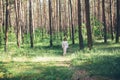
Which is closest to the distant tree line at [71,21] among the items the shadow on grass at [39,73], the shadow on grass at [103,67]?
the shadow on grass at [103,67]

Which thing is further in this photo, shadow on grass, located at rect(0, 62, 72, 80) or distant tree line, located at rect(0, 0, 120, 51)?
distant tree line, located at rect(0, 0, 120, 51)

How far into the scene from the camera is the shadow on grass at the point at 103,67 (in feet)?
50.7

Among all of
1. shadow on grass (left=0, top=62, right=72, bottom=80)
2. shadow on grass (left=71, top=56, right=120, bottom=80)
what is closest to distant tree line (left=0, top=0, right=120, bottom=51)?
shadow on grass (left=71, top=56, right=120, bottom=80)

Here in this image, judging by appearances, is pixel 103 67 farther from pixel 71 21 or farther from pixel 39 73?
pixel 71 21

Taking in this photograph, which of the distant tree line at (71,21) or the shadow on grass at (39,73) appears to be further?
the distant tree line at (71,21)

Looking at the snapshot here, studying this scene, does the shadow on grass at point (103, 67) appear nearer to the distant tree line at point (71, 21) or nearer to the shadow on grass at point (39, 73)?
the shadow on grass at point (39, 73)

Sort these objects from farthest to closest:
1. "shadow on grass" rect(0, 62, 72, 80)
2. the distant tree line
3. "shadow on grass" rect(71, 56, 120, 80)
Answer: the distant tree line
"shadow on grass" rect(71, 56, 120, 80)
"shadow on grass" rect(0, 62, 72, 80)

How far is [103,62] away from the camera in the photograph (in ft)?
59.2

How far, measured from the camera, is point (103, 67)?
16.8 metres

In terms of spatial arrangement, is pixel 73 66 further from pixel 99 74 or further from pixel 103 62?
pixel 99 74

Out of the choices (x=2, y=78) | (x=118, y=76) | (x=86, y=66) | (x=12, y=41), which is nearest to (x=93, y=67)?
(x=86, y=66)

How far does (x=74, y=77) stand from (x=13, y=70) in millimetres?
3649

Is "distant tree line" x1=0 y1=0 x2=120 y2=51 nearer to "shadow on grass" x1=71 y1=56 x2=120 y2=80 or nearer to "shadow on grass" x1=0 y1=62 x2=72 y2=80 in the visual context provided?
"shadow on grass" x1=71 y1=56 x2=120 y2=80

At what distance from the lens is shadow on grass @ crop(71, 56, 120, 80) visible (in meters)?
15.4
